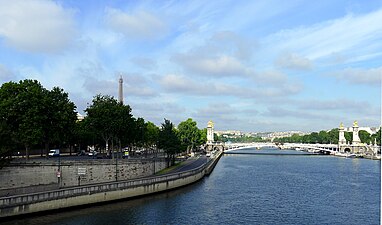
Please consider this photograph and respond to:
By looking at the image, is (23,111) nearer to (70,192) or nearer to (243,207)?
(70,192)

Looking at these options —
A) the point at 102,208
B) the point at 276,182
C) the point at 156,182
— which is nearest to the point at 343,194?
the point at 276,182

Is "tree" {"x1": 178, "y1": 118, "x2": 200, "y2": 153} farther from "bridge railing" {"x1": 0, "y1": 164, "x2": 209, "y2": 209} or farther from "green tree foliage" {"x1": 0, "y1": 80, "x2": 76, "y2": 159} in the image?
"bridge railing" {"x1": 0, "y1": 164, "x2": 209, "y2": 209}

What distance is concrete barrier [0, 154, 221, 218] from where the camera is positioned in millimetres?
36031

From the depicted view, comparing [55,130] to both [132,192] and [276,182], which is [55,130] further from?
[276,182]

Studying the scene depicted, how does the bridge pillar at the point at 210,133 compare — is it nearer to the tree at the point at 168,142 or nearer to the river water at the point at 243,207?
the tree at the point at 168,142

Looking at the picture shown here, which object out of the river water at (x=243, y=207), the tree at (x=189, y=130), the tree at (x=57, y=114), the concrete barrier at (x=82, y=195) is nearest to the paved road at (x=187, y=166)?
the river water at (x=243, y=207)

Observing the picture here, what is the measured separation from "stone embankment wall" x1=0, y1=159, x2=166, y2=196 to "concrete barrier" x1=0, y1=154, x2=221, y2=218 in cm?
473

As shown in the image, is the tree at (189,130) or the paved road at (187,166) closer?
the paved road at (187,166)

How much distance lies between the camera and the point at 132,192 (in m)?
48.1

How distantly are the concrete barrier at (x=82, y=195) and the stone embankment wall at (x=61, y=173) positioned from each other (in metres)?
4.73

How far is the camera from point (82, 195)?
42.3 m

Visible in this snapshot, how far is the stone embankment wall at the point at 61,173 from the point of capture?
43906mm

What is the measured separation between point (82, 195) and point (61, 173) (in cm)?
778

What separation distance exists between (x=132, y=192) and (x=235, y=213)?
12469mm
